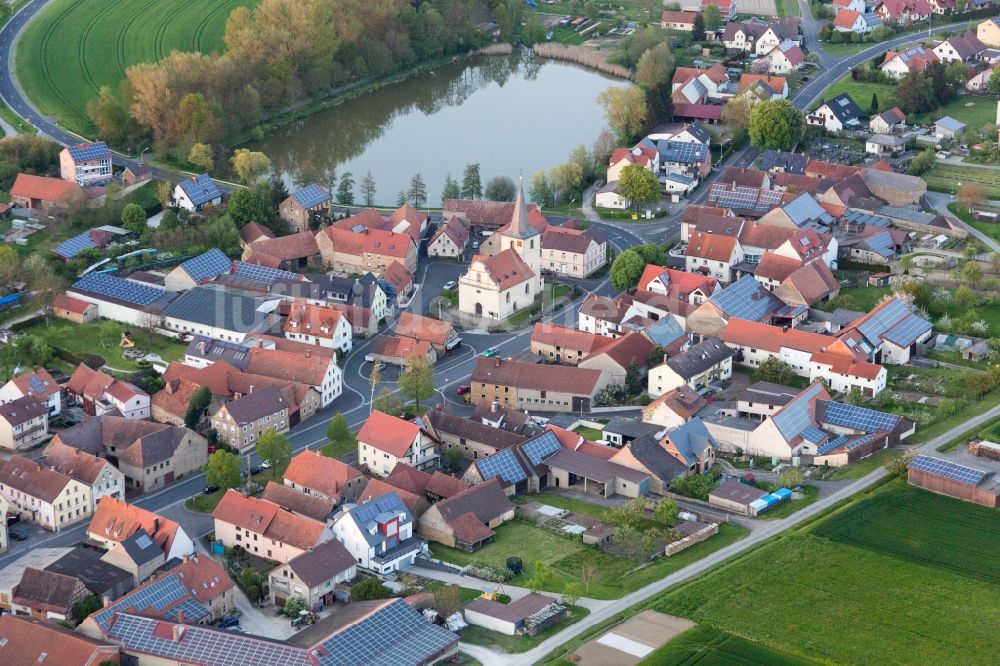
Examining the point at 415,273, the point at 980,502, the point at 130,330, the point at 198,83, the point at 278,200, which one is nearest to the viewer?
the point at 980,502

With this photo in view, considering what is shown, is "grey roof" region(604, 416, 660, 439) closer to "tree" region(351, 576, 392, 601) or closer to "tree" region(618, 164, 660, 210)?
"tree" region(351, 576, 392, 601)

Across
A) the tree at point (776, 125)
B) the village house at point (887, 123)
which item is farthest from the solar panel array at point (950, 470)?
the village house at point (887, 123)

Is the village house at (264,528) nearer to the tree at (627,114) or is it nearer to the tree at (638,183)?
the tree at (638,183)

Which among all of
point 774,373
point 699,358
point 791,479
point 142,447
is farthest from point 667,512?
point 142,447

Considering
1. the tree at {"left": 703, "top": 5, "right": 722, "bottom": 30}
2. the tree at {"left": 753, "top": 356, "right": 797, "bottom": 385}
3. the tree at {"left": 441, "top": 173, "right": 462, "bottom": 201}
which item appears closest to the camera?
the tree at {"left": 753, "top": 356, "right": 797, "bottom": 385}

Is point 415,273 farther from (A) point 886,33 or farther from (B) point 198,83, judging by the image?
(A) point 886,33

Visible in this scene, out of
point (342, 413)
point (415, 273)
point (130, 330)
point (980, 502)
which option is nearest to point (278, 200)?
point (415, 273)

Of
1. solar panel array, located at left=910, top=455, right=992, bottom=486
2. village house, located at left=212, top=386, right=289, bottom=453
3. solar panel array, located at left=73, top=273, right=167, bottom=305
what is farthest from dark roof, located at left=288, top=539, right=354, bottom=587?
solar panel array, located at left=73, top=273, right=167, bottom=305
